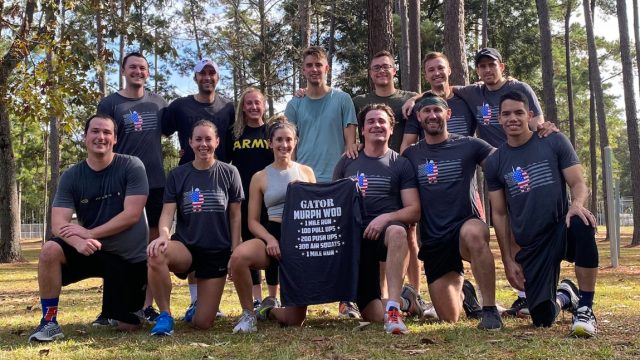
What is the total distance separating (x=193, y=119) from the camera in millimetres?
6844

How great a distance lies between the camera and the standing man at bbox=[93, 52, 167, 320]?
670 cm

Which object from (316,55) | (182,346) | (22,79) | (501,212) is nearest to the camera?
(182,346)

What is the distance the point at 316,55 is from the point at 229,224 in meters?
2.02

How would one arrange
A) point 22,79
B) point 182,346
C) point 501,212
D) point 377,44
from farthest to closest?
point 22,79 < point 377,44 < point 501,212 < point 182,346

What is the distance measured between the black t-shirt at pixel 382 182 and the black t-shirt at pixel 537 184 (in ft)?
3.00

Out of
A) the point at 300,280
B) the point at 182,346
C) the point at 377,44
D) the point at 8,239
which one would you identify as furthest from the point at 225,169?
the point at 8,239

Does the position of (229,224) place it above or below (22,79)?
below

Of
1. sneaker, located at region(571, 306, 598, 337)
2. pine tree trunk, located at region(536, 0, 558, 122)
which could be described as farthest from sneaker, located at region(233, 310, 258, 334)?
pine tree trunk, located at region(536, 0, 558, 122)

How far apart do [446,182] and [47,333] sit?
3795 mm

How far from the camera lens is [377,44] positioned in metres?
10.5

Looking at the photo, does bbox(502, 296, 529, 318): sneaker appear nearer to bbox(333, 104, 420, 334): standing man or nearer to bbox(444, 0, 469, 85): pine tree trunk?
bbox(333, 104, 420, 334): standing man

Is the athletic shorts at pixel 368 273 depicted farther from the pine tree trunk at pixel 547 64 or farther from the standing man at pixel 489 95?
the pine tree trunk at pixel 547 64

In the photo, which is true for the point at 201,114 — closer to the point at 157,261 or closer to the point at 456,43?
the point at 157,261

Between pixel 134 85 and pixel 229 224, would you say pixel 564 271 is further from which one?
pixel 134 85
